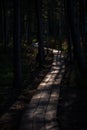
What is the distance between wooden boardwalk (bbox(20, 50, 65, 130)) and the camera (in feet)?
28.2

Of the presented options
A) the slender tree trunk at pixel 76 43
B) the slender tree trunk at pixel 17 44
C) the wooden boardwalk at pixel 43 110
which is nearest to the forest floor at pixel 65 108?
the wooden boardwalk at pixel 43 110

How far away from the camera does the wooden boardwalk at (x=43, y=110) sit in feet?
28.2

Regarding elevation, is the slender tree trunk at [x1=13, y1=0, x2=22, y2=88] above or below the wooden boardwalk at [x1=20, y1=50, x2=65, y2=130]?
above

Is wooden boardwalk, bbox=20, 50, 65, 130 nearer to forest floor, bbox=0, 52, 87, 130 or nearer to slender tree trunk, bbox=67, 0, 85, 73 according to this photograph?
forest floor, bbox=0, 52, 87, 130

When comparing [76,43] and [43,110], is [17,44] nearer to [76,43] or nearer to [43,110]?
[76,43]

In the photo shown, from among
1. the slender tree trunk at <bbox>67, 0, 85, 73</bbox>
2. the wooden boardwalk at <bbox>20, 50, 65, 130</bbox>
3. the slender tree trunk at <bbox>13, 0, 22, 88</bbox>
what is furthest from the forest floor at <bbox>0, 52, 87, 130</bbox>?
the slender tree trunk at <bbox>67, 0, 85, 73</bbox>

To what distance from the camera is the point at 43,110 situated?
33.3 feet

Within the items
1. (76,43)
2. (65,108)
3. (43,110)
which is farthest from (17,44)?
(43,110)

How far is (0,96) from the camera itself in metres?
13.1

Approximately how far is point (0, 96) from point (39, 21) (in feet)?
37.8

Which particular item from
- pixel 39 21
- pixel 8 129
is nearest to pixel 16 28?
pixel 8 129

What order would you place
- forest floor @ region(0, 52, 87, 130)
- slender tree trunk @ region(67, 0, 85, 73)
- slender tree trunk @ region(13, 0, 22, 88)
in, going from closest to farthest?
1. forest floor @ region(0, 52, 87, 130)
2. slender tree trunk @ region(13, 0, 22, 88)
3. slender tree trunk @ region(67, 0, 85, 73)

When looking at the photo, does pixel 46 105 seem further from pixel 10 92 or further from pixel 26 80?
pixel 26 80

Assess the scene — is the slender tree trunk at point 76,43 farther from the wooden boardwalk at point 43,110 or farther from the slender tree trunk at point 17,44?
the slender tree trunk at point 17,44
